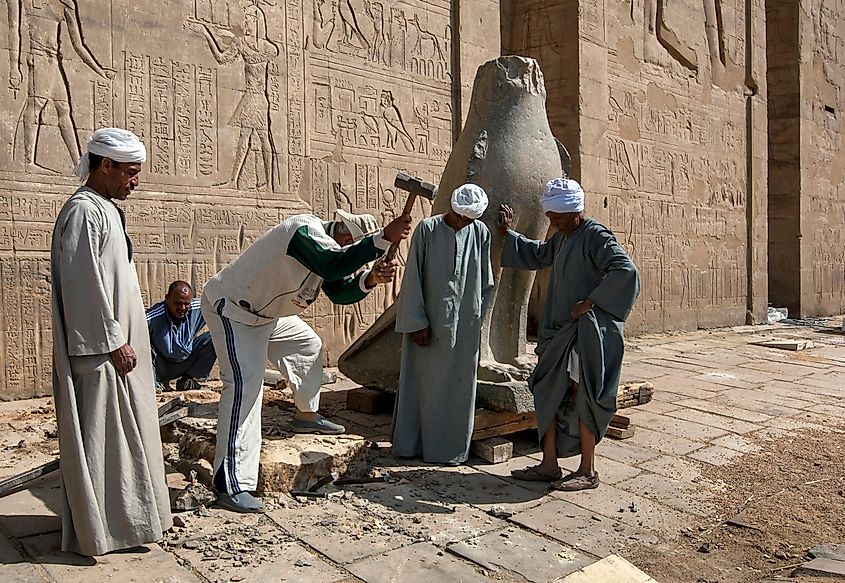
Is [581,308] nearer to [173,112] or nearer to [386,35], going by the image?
[173,112]

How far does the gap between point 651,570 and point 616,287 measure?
4.43 feet

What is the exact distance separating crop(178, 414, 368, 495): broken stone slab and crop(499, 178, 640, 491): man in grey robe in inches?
35.3

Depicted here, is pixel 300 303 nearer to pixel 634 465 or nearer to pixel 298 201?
pixel 634 465

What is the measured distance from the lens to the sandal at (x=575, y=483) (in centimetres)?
388

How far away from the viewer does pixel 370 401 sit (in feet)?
18.0

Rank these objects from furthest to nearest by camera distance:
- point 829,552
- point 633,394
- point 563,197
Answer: point 633,394
point 563,197
point 829,552

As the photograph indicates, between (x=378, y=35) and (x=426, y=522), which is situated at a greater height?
(x=378, y=35)

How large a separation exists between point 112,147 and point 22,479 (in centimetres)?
153

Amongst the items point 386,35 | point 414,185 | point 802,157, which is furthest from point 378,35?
point 802,157

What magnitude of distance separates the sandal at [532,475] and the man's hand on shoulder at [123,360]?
2.09m

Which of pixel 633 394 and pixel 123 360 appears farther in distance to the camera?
pixel 633 394

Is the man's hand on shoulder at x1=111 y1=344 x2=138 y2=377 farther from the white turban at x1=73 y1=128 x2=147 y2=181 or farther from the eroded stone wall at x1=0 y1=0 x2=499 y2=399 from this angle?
the eroded stone wall at x1=0 y1=0 x2=499 y2=399

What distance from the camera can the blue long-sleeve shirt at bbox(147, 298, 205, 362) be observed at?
5.91 meters

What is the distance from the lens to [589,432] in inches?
154
